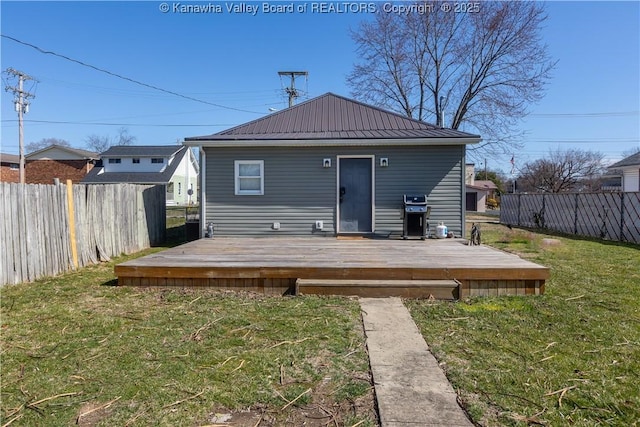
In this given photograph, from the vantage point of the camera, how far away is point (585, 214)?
12.4m

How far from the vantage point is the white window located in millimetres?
8164

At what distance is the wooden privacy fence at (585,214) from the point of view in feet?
34.7

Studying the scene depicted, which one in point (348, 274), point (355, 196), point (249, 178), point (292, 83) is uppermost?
point (292, 83)

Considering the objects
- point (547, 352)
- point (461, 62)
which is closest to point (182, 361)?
point (547, 352)

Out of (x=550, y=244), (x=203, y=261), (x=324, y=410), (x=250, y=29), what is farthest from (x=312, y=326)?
(x=250, y=29)

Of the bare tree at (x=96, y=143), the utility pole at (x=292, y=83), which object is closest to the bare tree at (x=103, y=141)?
the bare tree at (x=96, y=143)

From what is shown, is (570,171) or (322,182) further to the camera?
(570,171)

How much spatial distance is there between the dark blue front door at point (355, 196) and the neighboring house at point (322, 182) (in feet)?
0.07

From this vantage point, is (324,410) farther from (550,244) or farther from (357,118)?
(550,244)

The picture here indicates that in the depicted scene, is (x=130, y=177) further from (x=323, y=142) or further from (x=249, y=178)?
(x=323, y=142)

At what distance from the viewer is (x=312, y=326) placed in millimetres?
3365

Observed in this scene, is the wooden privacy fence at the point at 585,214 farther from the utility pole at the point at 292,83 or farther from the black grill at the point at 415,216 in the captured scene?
the utility pole at the point at 292,83

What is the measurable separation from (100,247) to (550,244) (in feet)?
32.5

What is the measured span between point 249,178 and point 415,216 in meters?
3.69
